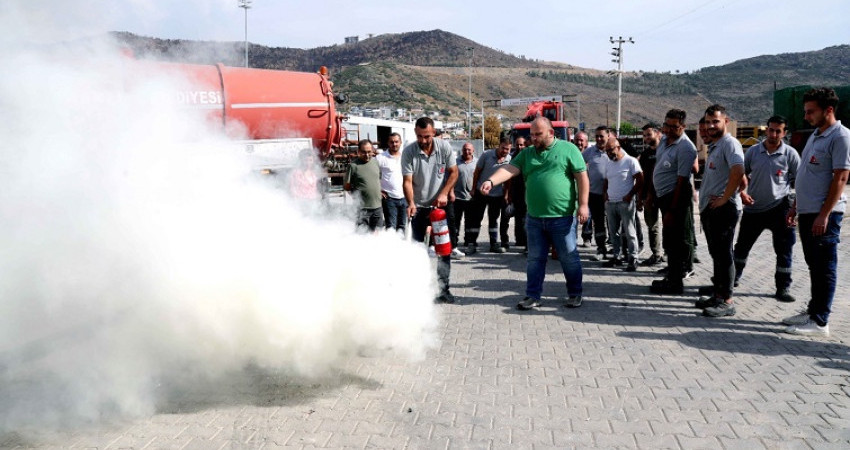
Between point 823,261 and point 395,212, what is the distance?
4.84 metres

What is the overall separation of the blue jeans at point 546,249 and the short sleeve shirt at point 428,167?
3.65 feet

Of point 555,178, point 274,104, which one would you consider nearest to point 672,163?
point 555,178

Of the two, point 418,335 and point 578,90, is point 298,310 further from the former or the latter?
point 578,90

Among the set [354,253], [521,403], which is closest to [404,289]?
[354,253]

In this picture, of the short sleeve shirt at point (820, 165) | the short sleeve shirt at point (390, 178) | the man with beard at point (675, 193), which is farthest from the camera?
the short sleeve shirt at point (390, 178)

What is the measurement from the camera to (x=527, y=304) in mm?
6160

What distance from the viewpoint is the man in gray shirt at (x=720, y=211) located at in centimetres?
575

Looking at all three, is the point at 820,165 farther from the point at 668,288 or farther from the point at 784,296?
the point at 668,288

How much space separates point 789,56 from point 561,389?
491 feet

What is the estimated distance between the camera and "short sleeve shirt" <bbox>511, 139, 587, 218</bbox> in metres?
6.01

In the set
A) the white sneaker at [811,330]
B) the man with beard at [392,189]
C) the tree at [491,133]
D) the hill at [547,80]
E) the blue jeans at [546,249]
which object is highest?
the hill at [547,80]

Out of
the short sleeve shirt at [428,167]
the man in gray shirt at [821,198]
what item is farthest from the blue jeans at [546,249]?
the man in gray shirt at [821,198]

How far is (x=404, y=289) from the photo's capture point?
14.3 feet

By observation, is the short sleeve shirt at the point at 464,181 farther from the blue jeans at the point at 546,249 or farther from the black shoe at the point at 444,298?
the blue jeans at the point at 546,249
